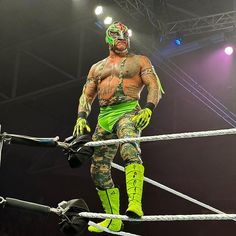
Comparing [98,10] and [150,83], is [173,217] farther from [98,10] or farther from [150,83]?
[98,10]

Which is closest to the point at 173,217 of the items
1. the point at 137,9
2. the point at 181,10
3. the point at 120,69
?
the point at 120,69

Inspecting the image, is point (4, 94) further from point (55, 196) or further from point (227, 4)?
point (227, 4)

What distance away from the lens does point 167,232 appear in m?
7.85

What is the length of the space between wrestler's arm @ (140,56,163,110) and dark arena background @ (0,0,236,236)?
2.71m

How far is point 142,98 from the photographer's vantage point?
708 cm

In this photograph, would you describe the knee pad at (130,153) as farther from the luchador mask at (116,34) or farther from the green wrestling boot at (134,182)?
the luchador mask at (116,34)

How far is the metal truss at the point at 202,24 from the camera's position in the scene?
18.0 feet

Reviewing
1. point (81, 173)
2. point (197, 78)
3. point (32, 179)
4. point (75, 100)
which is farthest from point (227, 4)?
point (32, 179)

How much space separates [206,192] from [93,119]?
215 cm

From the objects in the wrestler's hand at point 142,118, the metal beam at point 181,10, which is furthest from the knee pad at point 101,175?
the metal beam at point 181,10

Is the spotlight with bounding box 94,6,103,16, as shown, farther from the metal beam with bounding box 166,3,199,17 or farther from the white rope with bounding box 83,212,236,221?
the white rope with bounding box 83,212,236,221

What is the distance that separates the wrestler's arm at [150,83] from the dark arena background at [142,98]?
2705mm

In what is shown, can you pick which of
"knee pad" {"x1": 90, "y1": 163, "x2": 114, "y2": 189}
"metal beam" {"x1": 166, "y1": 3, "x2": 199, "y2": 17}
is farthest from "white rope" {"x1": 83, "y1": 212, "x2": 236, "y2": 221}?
"metal beam" {"x1": 166, "y1": 3, "x2": 199, "y2": 17}

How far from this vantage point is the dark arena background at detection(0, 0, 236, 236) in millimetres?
5668
